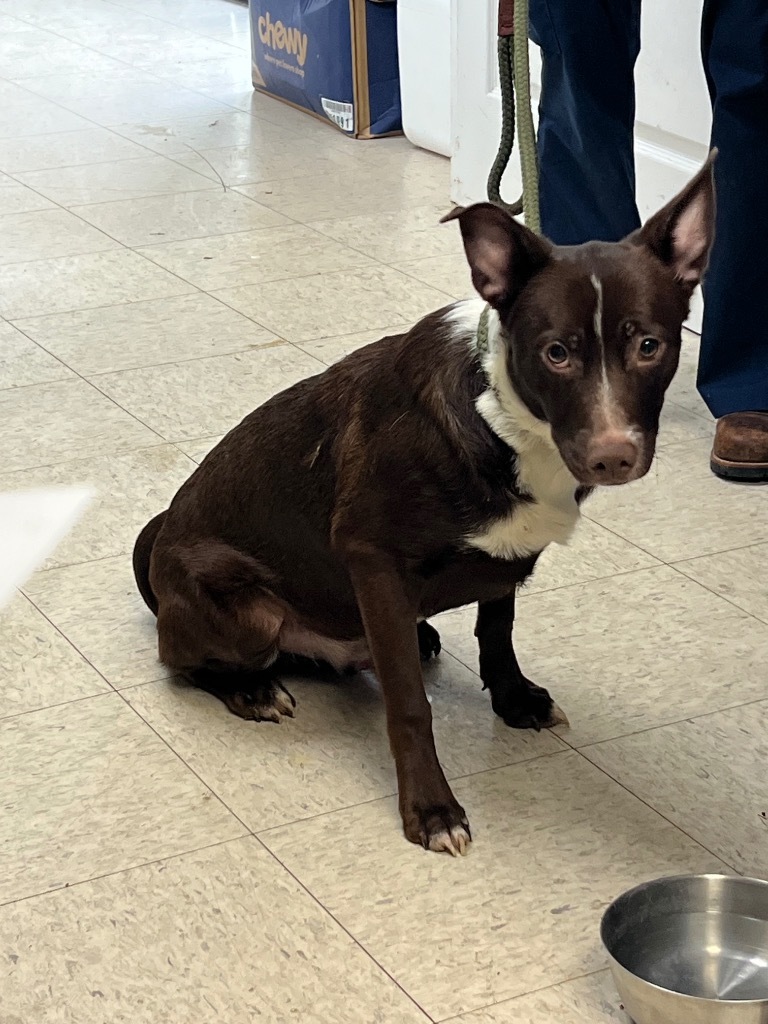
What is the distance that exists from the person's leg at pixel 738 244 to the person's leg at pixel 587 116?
0.63ft

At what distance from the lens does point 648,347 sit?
4.95 ft

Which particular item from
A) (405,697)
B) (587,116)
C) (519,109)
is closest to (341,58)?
(587,116)

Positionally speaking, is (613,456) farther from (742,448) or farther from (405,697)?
(742,448)

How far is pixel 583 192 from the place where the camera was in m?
3.01

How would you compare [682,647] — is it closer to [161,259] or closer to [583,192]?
[583,192]

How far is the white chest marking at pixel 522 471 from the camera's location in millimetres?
1640

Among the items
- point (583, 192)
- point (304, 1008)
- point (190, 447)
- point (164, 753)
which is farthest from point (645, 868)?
point (583, 192)

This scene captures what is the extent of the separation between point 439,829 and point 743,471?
125 cm

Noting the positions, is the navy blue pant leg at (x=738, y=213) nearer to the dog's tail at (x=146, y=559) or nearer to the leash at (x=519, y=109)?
the leash at (x=519, y=109)

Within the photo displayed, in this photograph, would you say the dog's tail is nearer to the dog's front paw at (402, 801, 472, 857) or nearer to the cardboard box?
the dog's front paw at (402, 801, 472, 857)

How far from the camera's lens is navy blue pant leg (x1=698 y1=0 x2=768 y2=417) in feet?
8.45

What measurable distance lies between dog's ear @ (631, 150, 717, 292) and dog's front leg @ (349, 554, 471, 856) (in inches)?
18.9

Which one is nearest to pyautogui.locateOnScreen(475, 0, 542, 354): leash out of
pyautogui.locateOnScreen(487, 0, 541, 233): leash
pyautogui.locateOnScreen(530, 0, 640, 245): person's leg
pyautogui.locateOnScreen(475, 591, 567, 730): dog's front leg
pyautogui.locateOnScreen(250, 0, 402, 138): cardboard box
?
pyautogui.locateOnScreen(487, 0, 541, 233): leash

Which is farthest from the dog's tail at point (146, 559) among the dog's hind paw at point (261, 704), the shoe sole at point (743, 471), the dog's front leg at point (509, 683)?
the shoe sole at point (743, 471)
